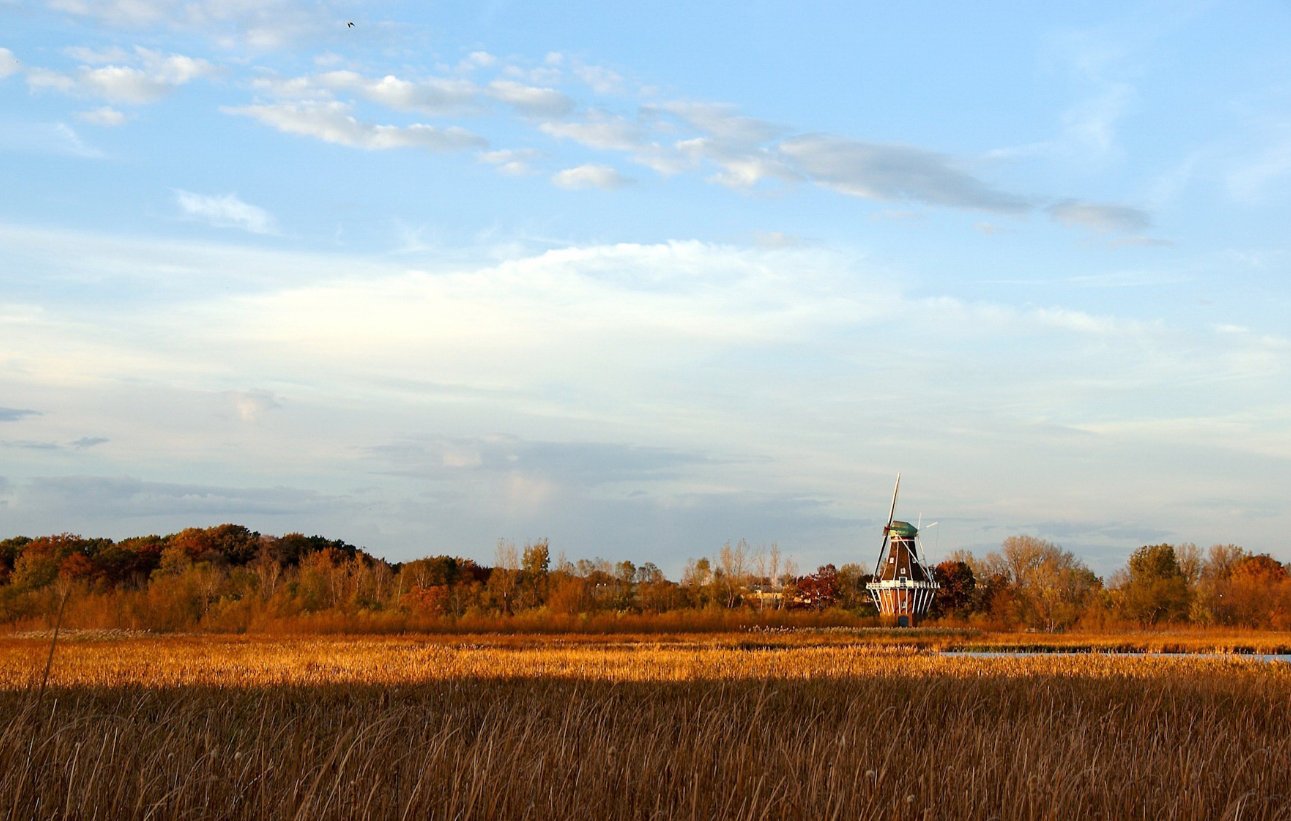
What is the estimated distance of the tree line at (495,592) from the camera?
52.7 m

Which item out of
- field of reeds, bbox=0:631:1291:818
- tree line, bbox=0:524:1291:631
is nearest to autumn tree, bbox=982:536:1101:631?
tree line, bbox=0:524:1291:631

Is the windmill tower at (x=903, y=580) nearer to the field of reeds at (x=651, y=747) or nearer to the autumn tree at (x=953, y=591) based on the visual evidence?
the autumn tree at (x=953, y=591)

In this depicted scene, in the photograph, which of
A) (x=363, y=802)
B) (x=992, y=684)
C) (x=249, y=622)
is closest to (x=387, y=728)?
(x=363, y=802)

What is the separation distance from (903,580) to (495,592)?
33.5m

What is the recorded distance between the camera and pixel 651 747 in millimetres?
7758

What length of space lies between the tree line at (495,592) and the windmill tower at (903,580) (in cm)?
250

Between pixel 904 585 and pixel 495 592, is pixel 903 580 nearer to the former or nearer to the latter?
pixel 904 585

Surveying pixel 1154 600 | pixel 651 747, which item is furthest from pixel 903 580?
pixel 651 747

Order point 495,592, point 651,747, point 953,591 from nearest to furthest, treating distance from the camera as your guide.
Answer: point 651,747
point 495,592
point 953,591

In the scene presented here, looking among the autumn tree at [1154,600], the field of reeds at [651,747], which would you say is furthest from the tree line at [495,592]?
the field of reeds at [651,747]

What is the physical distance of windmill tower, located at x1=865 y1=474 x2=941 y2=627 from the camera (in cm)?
8225

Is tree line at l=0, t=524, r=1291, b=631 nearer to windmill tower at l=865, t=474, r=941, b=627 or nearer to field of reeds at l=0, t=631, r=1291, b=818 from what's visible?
windmill tower at l=865, t=474, r=941, b=627

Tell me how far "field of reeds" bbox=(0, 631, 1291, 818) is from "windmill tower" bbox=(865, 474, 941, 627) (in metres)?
64.2

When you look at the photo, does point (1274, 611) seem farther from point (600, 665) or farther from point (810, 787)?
point (810, 787)
